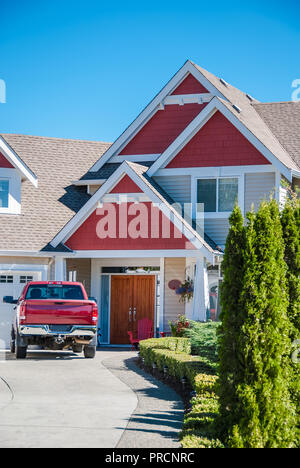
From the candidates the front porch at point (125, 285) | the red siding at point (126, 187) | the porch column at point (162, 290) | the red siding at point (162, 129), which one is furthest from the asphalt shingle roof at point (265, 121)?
the porch column at point (162, 290)

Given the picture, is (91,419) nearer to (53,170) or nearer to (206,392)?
(206,392)

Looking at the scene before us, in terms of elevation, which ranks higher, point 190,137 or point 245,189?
point 190,137

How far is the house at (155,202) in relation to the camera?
21547 millimetres

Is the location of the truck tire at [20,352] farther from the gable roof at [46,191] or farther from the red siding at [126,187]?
the red siding at [126,187]

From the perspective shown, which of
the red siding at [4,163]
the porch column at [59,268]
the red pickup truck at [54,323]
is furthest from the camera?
the red siding at [4,163]

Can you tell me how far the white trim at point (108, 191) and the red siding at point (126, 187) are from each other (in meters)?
0.11

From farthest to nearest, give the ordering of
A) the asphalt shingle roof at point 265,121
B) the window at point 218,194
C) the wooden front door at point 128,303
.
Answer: the wooden front door at point 128,303 < the asphalt shingle roof at point 265,121 < the window at point 218,194

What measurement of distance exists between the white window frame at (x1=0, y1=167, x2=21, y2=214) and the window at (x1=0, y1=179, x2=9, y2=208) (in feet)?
0.27

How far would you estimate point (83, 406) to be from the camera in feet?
37.2

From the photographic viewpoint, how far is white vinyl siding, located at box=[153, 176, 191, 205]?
2322 centimetres

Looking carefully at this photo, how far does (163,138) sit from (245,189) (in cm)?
416

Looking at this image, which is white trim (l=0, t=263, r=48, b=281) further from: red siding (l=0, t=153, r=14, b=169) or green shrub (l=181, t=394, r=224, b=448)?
green shrub (l=181, t=394, r=224, b=448)
